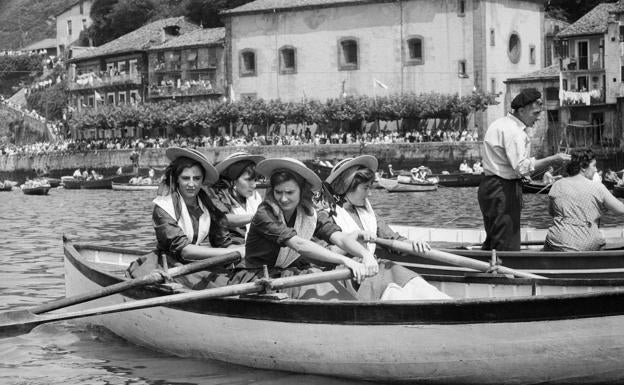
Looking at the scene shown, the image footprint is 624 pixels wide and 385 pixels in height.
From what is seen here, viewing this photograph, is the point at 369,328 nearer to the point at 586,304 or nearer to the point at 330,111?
the point at 586,304

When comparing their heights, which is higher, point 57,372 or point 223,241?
point 223,241

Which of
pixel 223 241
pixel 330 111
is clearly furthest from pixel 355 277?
pixel 330 111

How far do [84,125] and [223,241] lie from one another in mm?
67761

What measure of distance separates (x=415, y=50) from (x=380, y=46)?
6.49ft

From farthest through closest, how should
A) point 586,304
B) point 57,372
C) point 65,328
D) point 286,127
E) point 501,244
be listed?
point 286,127 → point 65,328 → point 501,244 → point 57,372 → point 586,304

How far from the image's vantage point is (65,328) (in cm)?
1202

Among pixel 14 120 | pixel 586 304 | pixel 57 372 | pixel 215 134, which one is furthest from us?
pixel 14 120

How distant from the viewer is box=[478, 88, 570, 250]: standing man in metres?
10.7

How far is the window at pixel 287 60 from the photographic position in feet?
220

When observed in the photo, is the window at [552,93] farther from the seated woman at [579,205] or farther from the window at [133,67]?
the seated woman at [579,205]

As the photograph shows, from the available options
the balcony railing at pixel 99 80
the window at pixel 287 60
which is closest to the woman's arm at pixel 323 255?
the window at pixel 287 60

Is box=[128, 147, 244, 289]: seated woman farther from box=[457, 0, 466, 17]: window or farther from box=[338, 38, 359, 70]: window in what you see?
box=[338, 38, 359, 70]: window

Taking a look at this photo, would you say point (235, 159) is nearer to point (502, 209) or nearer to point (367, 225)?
point (367, 225)

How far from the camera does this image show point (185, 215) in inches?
396
